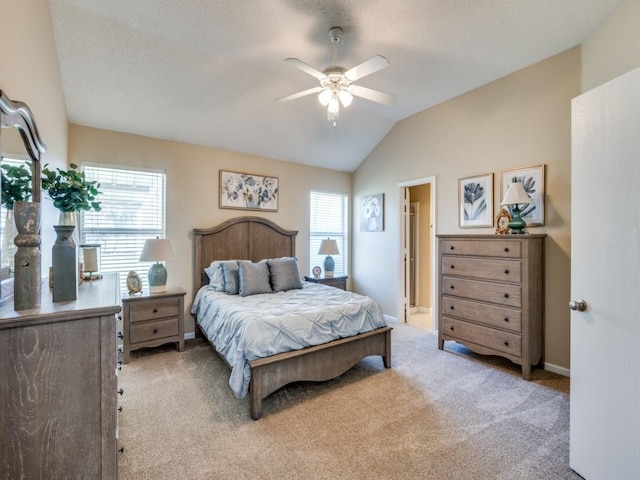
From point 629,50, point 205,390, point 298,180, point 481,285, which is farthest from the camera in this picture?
point 298,180

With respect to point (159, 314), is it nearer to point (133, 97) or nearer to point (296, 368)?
point (296, 368)

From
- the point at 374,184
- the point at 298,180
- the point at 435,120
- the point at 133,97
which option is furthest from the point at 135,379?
the point at 435,120

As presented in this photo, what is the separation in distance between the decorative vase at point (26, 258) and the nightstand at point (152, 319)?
2237 millimetres

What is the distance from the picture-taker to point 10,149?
1332mm

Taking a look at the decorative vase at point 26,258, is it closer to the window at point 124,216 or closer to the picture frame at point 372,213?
the window at point 124,216

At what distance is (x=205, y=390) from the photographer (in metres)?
2.66

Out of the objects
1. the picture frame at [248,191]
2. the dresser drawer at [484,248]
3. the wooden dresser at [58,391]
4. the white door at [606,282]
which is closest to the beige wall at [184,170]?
the picture frame at [248,191]

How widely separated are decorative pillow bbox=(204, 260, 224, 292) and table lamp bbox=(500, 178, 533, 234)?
10.8 ft

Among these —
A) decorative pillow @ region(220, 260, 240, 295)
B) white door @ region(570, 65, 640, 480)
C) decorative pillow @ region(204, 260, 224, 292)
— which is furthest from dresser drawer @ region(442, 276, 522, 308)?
decorative pillow @ region(204, 260, 224, 292)

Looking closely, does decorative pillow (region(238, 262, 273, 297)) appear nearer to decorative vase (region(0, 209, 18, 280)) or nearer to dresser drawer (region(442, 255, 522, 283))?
dresser drawer (region(442, 255, 522, 283))

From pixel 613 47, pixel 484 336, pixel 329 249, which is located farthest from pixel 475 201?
pixel 329 249

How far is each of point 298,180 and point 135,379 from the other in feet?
11.2

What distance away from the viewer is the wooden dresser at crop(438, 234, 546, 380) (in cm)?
288

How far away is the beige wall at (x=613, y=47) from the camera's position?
2.23m
